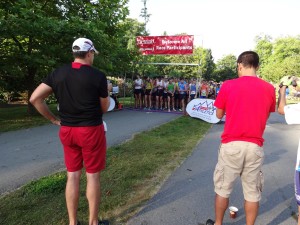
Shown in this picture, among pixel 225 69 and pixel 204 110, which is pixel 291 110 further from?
pixel 225 69

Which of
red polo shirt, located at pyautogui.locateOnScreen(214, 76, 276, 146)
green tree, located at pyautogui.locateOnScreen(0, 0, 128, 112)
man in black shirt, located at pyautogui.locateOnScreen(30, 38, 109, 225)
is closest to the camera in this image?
red polo shirt, located at pyautogui.locateOnScreen(214, 76, 276, 146)

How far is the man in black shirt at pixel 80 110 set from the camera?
2.92 meters

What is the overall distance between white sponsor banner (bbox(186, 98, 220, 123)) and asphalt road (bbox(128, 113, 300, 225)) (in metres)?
5.60

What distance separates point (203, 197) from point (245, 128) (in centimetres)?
178

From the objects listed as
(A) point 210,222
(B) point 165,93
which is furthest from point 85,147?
(B) point 165,93

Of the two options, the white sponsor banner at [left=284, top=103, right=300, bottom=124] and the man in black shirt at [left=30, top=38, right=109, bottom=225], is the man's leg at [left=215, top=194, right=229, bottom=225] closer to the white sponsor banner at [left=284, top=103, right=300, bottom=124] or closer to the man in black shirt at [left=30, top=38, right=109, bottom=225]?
the white sponsor banner at [left=284, top=103, right=300, bottom=124]

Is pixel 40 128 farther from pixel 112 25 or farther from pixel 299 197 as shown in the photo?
pixel 299 197

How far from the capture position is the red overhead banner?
17.4 m

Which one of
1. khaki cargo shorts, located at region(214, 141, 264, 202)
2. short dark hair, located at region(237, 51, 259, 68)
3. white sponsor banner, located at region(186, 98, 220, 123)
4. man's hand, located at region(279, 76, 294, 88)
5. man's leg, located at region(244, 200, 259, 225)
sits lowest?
white sponsor banner, located at region(186, 98, 220, 123)

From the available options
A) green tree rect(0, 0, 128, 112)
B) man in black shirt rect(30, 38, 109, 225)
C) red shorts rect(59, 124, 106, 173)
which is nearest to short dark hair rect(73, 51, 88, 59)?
man in black shirt rect(30, 38, 109, 225)

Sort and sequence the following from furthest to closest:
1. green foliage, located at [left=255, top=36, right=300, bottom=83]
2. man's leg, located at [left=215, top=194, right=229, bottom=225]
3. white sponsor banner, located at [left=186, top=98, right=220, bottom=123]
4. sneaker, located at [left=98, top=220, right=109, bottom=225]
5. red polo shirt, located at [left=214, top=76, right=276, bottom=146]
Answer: green foliage, located at [left=255, top=36, right=300, bottom=83]
white sponsor banner, located at [left=186, top=98, right=220, bottom=123]
sneaker, located at [left=98, top=220, right=109, bottom=225]
man's leg, located at [left=215, top=194, right=229, bottom=225]
red polo shirt, located at [left=214, top=76, right=276, bottom=146]

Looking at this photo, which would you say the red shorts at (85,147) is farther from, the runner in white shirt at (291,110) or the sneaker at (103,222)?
the runner in white shirt at (291,110)

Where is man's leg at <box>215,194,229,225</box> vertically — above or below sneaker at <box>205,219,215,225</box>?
above

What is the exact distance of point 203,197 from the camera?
4.29 meters
